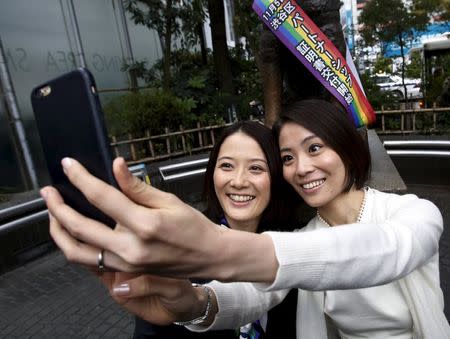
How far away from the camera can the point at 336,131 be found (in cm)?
160

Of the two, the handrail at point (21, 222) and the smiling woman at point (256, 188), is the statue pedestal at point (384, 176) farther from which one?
the handrail at point (21, 222)

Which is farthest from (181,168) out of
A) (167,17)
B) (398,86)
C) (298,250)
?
(398,86)

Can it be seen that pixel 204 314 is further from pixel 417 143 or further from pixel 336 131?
pixel 417 143

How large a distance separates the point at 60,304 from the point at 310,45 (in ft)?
11.2

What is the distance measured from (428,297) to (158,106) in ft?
22.6

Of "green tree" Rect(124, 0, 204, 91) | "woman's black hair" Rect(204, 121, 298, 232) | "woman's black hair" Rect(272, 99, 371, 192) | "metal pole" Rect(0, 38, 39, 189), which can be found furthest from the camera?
"green tree" Rect(124, 0, 204, 91)

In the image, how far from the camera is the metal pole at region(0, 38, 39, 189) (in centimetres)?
696

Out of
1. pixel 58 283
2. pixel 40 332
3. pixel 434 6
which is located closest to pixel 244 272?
pixel 40 332

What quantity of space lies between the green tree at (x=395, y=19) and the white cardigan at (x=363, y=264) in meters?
11.6

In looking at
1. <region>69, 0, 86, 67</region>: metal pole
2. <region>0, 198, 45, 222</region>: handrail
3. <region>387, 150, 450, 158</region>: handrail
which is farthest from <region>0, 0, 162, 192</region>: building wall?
<region>387, 150, 450, 158</region>: handrail

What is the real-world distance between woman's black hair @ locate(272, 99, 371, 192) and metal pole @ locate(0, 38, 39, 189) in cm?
698

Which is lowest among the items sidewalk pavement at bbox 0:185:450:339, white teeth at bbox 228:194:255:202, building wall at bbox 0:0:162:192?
sidewalk pavement at bbox 0:185:450:339

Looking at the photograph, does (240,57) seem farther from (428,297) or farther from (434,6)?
(428,297)

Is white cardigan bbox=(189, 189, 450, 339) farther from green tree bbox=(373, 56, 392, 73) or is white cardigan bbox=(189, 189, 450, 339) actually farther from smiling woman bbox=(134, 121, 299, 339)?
green tree bbox=(373, 56, 392, 73)
